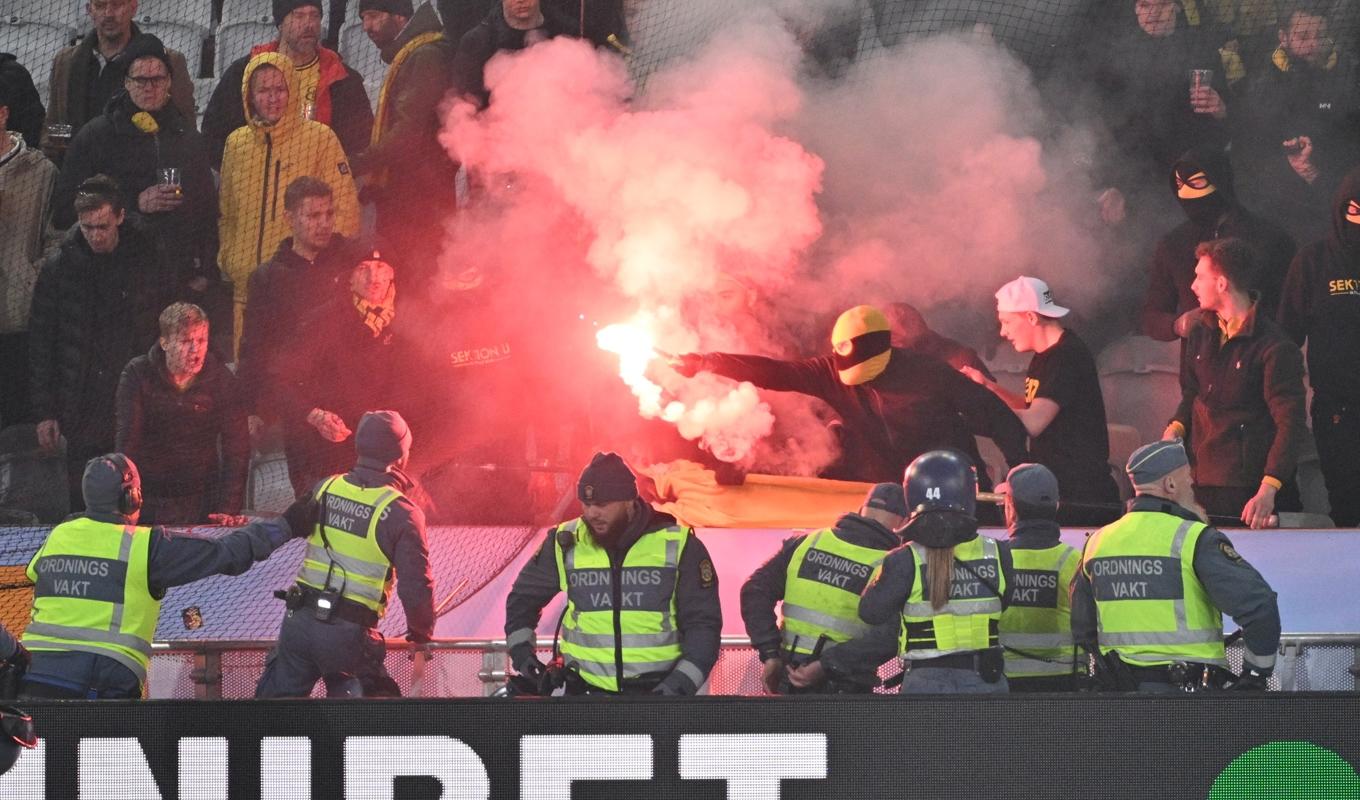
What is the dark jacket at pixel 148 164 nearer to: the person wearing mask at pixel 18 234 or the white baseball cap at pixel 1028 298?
the person wearing mask at pixel 18 234

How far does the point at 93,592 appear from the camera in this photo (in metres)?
6.22

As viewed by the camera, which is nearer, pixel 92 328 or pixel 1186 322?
pixel 1186 322

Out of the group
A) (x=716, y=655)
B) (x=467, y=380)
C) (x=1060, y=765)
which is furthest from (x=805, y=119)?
(x=1060, y=765)

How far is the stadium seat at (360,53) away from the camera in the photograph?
977 centimetres

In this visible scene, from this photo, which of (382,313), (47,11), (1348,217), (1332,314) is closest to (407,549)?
(382,313)

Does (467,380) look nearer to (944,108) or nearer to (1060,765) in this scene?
(944,108)

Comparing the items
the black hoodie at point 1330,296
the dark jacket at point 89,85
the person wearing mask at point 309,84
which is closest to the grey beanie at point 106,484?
the person wearing mask at point 309,84

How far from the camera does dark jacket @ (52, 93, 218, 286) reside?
9.86 meters

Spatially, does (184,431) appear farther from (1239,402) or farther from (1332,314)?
(1332,314)

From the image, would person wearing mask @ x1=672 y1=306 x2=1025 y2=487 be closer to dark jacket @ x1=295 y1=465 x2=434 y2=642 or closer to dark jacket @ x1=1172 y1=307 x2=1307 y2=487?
dark jacket @ x1=1172 y1=307 x2=1307 y2=487

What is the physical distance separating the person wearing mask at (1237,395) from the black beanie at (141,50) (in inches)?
245

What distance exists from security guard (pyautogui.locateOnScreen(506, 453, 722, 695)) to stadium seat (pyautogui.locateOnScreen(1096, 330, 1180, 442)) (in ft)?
13.1

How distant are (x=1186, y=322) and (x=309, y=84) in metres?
5.27

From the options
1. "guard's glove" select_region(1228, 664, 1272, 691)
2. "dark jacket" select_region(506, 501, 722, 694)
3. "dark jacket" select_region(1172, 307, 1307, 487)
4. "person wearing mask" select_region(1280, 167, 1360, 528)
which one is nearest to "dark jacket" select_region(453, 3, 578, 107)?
"dark jacket" select_region(1172, 307, 1307, 487)
